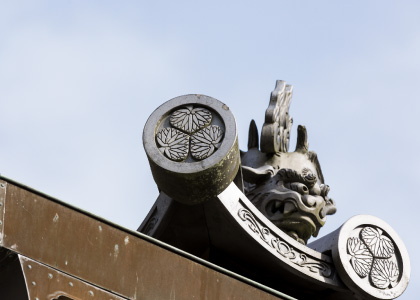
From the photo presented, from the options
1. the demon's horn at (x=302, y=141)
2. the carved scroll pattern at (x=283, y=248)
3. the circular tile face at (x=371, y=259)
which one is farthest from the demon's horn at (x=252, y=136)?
the carved scroll pattern at (x=283, y=248)

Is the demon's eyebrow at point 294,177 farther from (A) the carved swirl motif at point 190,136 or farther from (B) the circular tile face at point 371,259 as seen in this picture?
(A) the carved swirl motif at point 190,136

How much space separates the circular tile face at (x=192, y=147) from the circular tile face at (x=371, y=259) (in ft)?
4.42

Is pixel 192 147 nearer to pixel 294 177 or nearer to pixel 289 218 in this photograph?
pixel 289 218

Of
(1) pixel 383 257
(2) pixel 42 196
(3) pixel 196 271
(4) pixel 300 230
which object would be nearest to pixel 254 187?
(4) pixel 300 230

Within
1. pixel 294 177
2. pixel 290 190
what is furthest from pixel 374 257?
pixel 294 177

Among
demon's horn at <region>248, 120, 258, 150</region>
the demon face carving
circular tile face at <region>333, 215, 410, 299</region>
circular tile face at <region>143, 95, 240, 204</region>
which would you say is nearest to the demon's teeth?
the demon face carving

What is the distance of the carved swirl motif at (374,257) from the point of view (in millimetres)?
12898

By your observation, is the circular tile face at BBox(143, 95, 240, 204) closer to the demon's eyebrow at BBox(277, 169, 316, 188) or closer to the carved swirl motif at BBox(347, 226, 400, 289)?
the carved swirl motif at BBox(347, 226, 400, 289)

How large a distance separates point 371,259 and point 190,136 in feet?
6.80

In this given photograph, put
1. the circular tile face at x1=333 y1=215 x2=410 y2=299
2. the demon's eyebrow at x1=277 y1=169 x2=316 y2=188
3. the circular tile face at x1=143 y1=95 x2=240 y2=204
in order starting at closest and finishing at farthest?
the circular tile face at x1=143 y1=95 x2=240 y2=204 < the circular tile face at x1=333 y1=215 x2=410 y2=299 < the demon's eyebrow at x1=277 y1=169 x2=316 y2=188

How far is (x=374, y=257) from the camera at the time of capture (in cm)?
1303

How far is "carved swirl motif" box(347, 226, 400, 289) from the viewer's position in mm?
12898

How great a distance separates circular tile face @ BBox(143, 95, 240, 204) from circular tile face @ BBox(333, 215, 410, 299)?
1.35 m

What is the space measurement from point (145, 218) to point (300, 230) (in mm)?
1583
